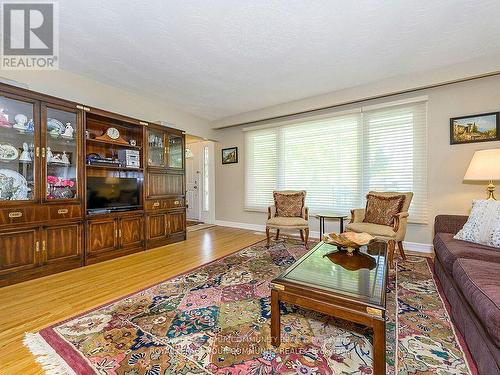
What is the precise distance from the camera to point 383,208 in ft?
10.9

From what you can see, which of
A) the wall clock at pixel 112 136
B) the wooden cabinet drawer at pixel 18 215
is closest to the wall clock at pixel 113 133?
the wall clock at pixel 112 136

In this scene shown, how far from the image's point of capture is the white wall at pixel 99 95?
112 inches

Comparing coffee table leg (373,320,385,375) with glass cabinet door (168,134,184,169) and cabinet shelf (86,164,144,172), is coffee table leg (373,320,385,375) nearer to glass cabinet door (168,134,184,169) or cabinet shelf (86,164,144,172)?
cabinet shelf (86,164,144,172)

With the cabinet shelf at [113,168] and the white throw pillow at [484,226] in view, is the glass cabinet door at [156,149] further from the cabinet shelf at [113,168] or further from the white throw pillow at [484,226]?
the white throw pillow at [484,226]

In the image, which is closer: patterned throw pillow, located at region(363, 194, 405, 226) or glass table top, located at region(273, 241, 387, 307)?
glass table top, located at region(273, 241, 387, 307)

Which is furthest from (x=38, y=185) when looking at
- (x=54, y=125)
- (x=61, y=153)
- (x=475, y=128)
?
(x=475, y=128)

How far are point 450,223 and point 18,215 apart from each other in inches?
181

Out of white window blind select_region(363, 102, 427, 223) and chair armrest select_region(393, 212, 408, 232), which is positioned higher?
white window blind select_region(363, 102, 427, 223)

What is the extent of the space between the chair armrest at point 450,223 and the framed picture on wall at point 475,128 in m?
1.34

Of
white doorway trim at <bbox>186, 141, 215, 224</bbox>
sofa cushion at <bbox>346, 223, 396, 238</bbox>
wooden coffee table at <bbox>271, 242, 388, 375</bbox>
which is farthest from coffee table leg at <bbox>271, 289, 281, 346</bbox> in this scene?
white doorway trim at <bbox>186, 141, 215, 224</bbox>

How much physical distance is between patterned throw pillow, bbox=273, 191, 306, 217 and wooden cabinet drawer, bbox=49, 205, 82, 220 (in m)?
2.94

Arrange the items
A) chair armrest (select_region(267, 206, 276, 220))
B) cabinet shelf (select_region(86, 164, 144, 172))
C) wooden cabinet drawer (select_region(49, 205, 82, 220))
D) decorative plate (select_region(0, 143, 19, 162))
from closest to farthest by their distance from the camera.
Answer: decorative plate (select_region(0, 143, 19, 162)) < wooden cabinet drawer (select_region(49, 205, 82, 220)) < cabinet shelf (select_region(86, 164, 144, 172)) < chair armrest (select_region(267, 206, 276, 220))

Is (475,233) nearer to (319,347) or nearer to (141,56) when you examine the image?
(319,347)

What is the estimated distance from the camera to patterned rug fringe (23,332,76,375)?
127 cm
